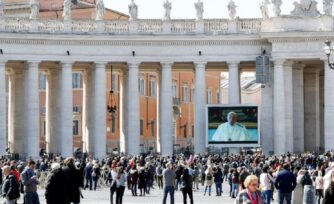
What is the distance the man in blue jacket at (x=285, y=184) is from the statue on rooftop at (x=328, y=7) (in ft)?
141

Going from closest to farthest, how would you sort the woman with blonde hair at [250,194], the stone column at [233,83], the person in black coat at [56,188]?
the woman with blonde hair at [250,194] < the person in black coat at [56,188] < the stone column at [233,83]

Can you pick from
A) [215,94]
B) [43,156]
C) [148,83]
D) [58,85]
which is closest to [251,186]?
[43,156]

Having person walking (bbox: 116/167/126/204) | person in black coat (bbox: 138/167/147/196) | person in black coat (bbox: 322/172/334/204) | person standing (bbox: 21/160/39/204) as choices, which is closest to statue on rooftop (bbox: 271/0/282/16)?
person in black coat (bbox: 138/167/147/196)

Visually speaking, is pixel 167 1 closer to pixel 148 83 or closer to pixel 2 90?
pixel 2 90

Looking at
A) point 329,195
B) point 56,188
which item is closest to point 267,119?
point 56,188

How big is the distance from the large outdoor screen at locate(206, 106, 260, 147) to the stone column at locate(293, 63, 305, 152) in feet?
19.7

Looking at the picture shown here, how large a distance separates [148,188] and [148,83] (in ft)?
191

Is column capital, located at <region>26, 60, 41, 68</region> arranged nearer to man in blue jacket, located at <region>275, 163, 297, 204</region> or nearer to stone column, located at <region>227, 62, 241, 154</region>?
stone column, located at <region>227, 62, 241, 154</region>

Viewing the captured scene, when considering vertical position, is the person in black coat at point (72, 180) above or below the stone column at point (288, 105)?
below

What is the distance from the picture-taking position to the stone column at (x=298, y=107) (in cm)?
8244

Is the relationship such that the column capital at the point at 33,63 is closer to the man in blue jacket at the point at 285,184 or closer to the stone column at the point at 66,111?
the stone column at the point at 66,111

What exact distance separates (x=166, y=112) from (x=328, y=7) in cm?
1406

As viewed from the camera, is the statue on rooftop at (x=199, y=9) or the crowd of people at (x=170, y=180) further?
the statue on rooftop at (x=199, y=9)

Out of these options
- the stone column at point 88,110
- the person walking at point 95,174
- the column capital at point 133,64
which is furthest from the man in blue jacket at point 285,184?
the stone column at point 88,110
